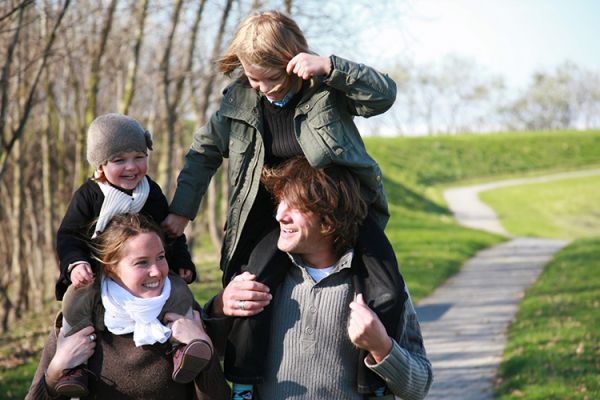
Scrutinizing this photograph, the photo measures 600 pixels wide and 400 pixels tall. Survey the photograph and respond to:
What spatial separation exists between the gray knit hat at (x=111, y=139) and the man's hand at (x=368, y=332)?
3.23 ft

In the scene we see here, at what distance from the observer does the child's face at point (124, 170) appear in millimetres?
2961

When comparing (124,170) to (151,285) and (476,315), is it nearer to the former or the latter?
(151,285)

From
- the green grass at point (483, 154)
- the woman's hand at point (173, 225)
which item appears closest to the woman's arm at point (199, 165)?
the woman's hand at point (173, 225)

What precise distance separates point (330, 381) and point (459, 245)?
54.6 feet

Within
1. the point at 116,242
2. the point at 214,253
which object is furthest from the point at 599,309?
the point at 214,253

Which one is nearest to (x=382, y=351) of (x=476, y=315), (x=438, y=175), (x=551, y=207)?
(x=476, y=315)

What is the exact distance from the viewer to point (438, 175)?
41.9 metres

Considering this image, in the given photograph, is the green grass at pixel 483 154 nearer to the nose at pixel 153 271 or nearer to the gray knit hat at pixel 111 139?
the gray knit hat at pixel 111 139

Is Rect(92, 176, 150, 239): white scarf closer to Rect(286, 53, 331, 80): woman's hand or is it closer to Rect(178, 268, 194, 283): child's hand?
Rect(178, 268, 194, 283): child's hand

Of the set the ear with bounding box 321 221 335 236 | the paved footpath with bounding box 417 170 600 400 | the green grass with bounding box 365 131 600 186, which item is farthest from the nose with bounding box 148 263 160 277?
the green grass with bounding box 365 131 600 186

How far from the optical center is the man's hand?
104 inches

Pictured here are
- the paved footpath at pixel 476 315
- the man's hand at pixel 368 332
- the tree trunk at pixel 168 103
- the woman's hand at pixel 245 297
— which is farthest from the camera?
the tree trunk at pixel 168 103

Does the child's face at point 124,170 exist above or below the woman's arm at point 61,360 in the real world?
above

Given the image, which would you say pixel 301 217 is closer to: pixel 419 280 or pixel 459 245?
pixel 419 280
